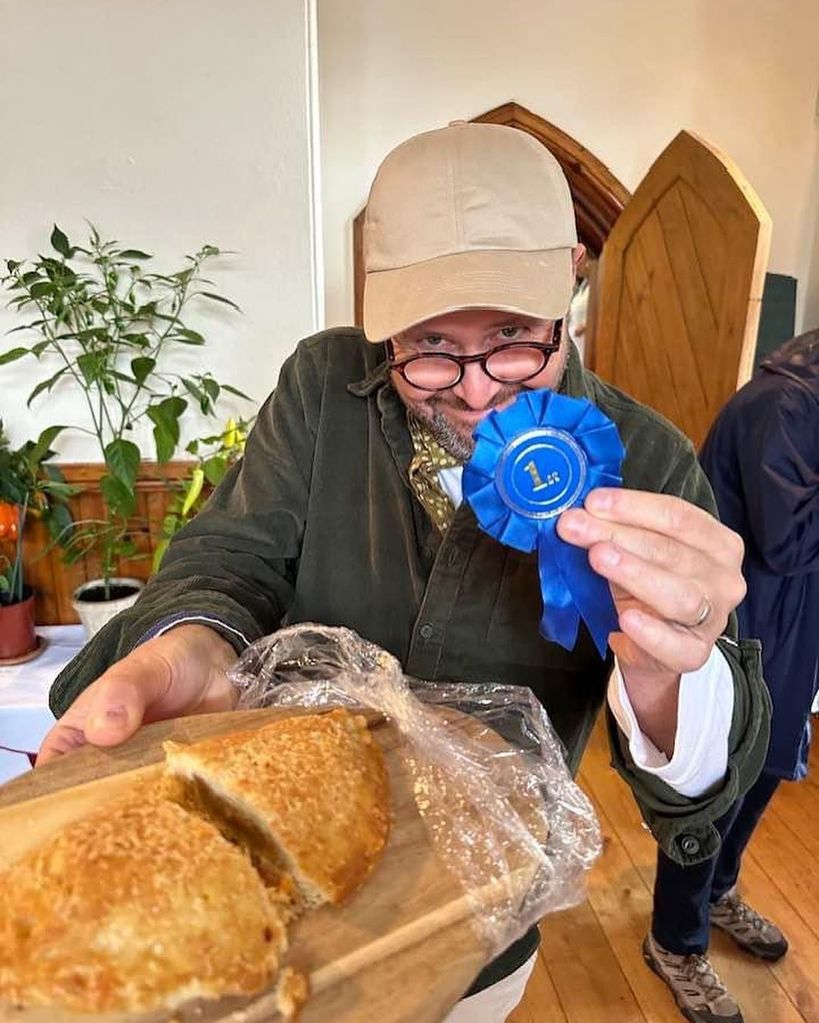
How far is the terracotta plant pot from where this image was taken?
6.33 feet

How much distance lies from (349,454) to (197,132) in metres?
1.25

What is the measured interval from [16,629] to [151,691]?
1.30m

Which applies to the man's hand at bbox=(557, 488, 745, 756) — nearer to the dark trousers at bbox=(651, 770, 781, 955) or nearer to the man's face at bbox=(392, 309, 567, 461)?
the man's face at bbox=(392, 309, 567, 461)

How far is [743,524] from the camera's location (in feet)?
5.92

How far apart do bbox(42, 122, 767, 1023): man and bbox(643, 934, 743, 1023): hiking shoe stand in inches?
41.4

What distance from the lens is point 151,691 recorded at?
84 cm

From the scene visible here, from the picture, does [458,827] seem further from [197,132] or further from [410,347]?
[197,132]

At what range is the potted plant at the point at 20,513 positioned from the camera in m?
1.93

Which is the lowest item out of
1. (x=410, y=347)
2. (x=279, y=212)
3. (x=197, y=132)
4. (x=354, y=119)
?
(x=410, y=347)

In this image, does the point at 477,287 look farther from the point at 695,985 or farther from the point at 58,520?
the point at 695,985

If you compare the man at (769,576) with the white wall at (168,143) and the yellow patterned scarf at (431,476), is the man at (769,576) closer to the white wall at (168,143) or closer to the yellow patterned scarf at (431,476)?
the yellow patterned scarf at (431,476)

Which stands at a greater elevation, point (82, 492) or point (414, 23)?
point (414, 23)

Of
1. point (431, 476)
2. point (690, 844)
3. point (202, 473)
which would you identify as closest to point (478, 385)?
point (431, 476)

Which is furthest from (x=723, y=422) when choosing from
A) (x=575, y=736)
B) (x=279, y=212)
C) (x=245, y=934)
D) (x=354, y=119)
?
(x=354, y=119)
